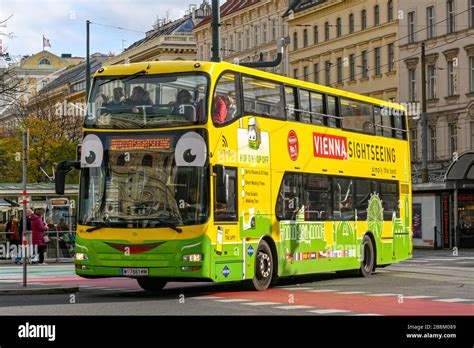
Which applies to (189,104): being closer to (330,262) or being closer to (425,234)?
(330,262)

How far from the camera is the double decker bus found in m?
21.9

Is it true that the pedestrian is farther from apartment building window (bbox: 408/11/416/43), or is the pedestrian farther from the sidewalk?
apartment building window (bbox: 408/11/416/43)

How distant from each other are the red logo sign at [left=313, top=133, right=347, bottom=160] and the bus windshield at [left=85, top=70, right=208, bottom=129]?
5.00m

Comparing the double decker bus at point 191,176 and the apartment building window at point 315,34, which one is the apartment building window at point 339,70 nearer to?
the apartment building window at point 315,34

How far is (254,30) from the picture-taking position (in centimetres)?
10206

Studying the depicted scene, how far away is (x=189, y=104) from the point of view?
868 inches

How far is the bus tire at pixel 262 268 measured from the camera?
78.4 feet

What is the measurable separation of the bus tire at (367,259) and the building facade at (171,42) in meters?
89.5

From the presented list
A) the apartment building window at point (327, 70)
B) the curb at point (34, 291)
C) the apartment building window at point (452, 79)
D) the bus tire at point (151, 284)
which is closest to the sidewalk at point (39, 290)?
the curb at point (34, 291)

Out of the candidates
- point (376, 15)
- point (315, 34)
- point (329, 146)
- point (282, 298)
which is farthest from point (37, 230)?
point (315, 34)

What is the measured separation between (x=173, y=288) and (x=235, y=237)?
156 inches

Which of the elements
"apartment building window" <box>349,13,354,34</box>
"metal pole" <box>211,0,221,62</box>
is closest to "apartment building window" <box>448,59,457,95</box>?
"apartment building window" <box>349,13,354,34</box>

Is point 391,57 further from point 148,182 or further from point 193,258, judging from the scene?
point 193,258
